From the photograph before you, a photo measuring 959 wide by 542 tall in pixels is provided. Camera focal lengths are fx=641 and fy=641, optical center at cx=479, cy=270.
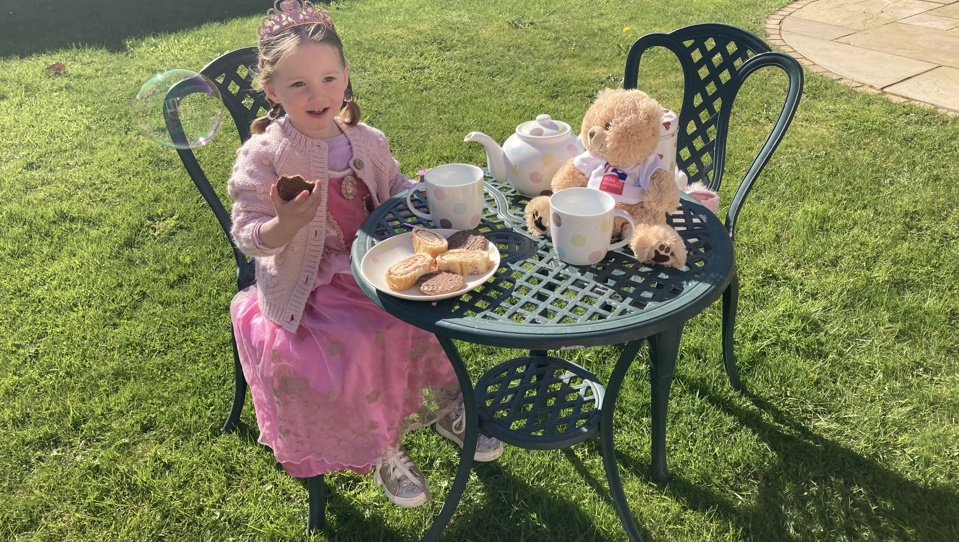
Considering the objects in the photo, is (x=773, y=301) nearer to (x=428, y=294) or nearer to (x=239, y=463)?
(x=428, y=294)

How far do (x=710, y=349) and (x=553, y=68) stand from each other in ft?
12.7

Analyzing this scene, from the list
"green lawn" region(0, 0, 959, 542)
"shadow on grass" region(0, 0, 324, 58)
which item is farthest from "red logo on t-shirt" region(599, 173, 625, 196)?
"shadow on grass" region(0, 0, 324, 58)

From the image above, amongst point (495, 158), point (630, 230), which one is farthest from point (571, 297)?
Answer: point (495, 158)

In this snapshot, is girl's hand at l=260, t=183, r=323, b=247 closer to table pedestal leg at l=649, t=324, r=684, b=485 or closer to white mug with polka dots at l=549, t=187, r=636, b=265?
white mug with polka dots at l=549, t=187, r=636, b=265

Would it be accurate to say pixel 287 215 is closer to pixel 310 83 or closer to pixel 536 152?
pixel 310 83

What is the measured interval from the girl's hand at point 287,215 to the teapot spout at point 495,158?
2.10 feet

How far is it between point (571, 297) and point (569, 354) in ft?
4.11

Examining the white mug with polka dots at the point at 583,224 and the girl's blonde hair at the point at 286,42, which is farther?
the girl's blonde hair at the point at 286,42

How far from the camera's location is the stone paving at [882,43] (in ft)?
16.8

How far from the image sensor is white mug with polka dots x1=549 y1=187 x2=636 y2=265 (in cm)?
161

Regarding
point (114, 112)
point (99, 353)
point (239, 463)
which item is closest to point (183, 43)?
point (114, 112)

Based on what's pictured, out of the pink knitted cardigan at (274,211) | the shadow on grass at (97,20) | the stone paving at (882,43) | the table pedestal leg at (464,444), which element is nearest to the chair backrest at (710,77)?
the table pedestal leg at (464,444)

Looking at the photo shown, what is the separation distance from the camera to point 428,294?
5.09ft

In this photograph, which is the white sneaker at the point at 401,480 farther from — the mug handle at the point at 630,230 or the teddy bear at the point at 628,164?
the mug handle at the point at 630,230
